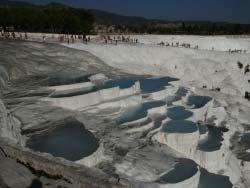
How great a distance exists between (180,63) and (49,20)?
15.1 metres

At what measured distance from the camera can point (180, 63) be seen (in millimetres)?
25562

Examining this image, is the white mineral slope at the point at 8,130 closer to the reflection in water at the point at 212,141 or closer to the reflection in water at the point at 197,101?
the reflection in water at the point at 212,141

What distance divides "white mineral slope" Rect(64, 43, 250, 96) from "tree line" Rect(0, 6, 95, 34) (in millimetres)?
8815

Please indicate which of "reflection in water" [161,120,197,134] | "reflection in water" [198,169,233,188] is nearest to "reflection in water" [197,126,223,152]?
"reflection in water" [161,120,197,134]

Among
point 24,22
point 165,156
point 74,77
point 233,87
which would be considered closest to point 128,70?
point 74,77

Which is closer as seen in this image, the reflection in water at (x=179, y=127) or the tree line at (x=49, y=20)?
the reflection in water at (x=179, y=127)

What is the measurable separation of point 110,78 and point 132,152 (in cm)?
827

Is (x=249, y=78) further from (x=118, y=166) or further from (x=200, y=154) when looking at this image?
(x=118, y=166)

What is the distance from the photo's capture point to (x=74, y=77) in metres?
16.7

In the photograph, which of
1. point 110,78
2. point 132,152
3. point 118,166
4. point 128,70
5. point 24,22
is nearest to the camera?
point 118,166

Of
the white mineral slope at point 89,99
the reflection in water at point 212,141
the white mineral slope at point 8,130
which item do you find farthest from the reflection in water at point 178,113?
the white mineral slope at point 8,130

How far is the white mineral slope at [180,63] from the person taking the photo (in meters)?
22.9

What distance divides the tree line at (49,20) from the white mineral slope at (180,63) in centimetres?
881

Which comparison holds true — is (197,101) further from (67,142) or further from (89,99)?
(67,142)
